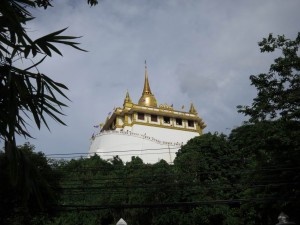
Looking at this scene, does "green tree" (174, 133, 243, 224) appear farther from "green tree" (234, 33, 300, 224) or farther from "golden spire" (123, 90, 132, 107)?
"golden spire" (123, 90, 132, 107)

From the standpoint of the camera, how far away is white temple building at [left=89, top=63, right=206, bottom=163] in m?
40.8

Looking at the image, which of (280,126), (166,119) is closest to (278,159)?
(280,126)

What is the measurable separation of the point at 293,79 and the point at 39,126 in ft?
26.3

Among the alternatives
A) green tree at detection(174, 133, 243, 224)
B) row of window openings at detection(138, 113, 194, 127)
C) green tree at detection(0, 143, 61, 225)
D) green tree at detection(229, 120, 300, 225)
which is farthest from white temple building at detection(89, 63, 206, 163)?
green tree at detection(229, 120, 300, 225)

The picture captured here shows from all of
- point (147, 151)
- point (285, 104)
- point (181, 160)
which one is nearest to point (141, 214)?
point (181, 160)

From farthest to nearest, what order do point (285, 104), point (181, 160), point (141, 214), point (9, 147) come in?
point (181, 160), point (141, 214), point (285, 104), point (9, 147)

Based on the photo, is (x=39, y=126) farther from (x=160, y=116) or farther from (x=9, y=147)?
(x=160, y=116)

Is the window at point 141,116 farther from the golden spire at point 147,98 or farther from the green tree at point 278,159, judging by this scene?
the green tree at point 278,159

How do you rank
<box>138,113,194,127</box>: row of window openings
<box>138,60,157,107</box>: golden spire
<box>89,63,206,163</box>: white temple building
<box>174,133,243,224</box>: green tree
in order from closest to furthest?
<box>174,133,243,224</box>: green tree → <box>89,63,206,163</box>: white temple building → <box>138,113,194,127</box>: row of window openings → <box>138,60,157,107</box>: golden spire

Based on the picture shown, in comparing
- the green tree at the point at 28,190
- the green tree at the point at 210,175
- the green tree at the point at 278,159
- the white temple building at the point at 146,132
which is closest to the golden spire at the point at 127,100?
the white temple building at the point at 146,132

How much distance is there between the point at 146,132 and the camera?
143 feet

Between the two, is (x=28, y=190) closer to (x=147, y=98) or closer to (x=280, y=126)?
(x=280, y=126)

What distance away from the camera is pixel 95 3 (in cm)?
585

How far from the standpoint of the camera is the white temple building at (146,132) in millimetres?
40812
